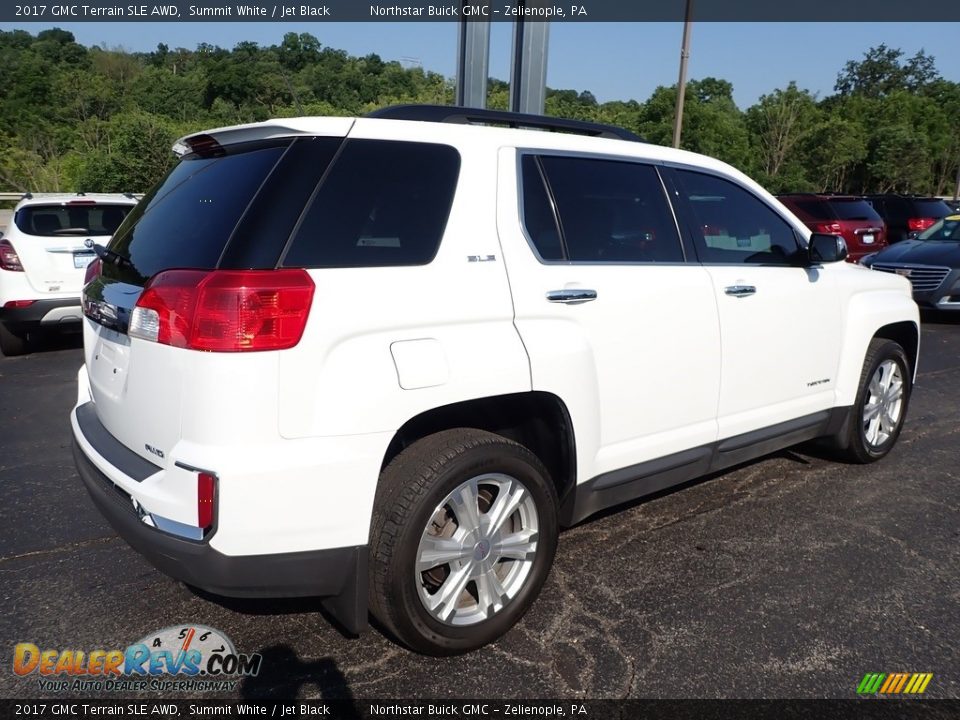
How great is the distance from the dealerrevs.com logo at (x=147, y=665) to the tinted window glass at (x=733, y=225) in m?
2.61

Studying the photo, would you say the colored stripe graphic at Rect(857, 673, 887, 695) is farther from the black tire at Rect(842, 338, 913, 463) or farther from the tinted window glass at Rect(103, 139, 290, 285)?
the tinted window glass at Rect(103, 139, 290, 285)

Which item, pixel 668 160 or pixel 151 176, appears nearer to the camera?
pixel 668 160

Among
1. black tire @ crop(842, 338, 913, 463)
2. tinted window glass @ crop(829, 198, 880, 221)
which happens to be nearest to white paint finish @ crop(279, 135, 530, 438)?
black tire @ crop(842, 338, 913, 463)

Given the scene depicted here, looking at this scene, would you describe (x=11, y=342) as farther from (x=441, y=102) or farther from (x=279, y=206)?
(x=441, y=102)

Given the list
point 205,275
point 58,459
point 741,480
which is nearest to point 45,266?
point 58,459

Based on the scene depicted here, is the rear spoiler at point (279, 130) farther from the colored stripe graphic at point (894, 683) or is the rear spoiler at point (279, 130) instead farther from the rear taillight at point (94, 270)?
the colored stripe graphic at point (894, 683)

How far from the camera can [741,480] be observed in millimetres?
4477

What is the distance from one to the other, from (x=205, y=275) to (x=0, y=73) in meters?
69.4

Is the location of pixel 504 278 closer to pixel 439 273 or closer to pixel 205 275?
pixel 439 273

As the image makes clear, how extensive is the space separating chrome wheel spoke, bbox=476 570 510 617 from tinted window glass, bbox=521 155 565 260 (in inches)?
46.8

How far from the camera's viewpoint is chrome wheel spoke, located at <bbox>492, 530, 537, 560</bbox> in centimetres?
273

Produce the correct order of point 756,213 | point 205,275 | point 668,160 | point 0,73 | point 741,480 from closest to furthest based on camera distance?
1. point 205,275
2. point 668,160
3. point 756,213
4. point 741,480
5. point 0,73

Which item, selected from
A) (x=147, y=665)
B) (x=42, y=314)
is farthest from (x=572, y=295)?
(x=42, y=314)

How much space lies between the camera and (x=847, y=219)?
44.9 ft
